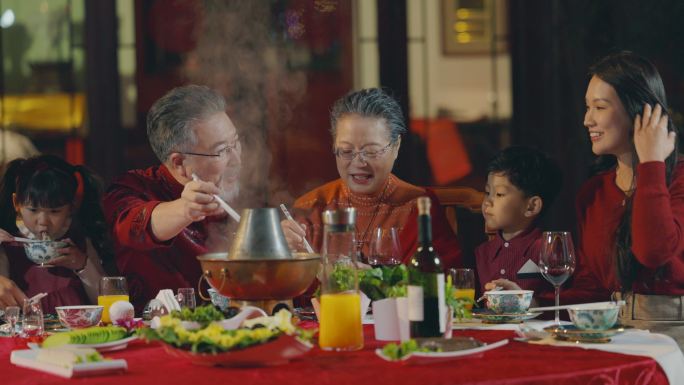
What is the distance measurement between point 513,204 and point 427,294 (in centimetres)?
154

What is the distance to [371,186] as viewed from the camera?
332 cm

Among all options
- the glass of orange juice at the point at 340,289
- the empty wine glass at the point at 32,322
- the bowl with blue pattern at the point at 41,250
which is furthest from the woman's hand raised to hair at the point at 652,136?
the bowl with blue pattern at the point at 41,250

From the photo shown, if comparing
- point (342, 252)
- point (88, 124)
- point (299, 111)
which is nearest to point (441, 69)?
point (299, 111)

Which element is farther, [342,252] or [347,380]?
[342,252]

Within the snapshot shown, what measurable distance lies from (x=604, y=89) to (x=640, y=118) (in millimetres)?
146

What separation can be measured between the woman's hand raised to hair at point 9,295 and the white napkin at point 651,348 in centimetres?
166

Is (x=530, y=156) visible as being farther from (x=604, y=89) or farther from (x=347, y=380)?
(x=347, y=380)

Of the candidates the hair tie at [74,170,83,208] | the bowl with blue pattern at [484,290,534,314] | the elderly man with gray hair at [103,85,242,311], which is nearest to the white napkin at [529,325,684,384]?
the bowl with blue pattern at [484,290,534,314]

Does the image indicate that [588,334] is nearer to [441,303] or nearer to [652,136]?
[441,303]

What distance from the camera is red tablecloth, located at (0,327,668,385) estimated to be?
166 centimetres

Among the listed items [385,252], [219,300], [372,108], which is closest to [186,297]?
[219,300]

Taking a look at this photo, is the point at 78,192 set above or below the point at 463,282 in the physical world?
above

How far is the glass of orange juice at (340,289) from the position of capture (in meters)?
1.95

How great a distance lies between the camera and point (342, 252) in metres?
1.99
